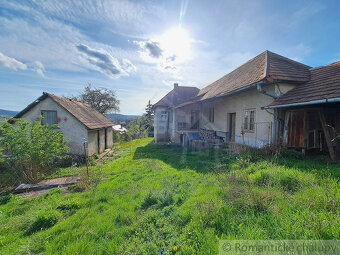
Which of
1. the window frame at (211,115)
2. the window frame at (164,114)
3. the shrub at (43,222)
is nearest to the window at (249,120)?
the window frame at (211,115)

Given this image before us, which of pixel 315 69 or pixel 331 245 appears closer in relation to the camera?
pixel 331 245

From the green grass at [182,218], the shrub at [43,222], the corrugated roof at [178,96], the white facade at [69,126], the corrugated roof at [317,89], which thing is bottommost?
the shrub at [43,222]

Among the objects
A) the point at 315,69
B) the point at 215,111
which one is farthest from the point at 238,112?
the point at 315,69

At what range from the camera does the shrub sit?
3086 mm

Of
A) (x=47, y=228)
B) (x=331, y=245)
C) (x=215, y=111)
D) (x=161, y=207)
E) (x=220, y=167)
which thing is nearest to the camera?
(x=331, y=245)

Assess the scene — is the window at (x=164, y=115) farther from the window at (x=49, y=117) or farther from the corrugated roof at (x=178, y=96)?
the window at (x=49, y=117)

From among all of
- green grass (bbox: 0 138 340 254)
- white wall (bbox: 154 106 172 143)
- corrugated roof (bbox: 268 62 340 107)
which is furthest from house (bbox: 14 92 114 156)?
corrugated roof (bbox: 268 62 340 107)

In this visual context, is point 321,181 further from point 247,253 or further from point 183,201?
point 183,201

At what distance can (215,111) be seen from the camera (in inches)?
480

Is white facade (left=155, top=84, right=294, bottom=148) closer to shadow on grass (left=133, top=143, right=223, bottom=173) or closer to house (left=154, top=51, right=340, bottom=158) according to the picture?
house (left=154, top=51, right=340, bottom=158)

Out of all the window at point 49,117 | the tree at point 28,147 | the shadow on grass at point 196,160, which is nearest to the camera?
the shadow on grass at point 196,160

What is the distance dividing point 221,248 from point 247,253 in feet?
1.03

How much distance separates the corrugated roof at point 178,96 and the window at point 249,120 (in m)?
8.61

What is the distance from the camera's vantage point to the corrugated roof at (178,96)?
16734mm
